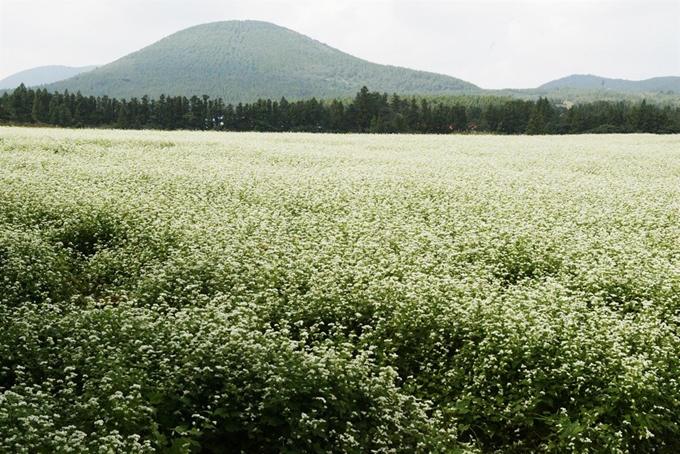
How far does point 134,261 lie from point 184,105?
91.7m

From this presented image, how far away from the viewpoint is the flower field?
6.24 metres

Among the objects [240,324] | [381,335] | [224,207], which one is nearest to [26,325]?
[240,324]

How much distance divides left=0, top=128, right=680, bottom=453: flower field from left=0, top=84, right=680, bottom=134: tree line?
78.1 metres

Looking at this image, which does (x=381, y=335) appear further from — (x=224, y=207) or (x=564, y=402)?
(x=224, y=207)

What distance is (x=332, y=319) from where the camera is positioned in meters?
9.57

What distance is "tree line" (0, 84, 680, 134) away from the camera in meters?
91.1

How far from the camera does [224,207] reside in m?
16.8

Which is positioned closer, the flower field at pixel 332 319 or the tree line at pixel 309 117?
the flower field at pixel 332 319

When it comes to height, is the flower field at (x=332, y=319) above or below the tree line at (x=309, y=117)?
below

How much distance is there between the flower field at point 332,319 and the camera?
6.24 metres

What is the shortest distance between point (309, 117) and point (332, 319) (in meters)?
92.1

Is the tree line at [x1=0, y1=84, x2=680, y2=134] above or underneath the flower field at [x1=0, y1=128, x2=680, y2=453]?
above

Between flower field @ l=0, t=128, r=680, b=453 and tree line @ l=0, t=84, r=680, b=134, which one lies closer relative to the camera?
flower field @ l=0, t=128, r=680, b=453

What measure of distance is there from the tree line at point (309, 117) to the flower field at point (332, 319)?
78.1m
